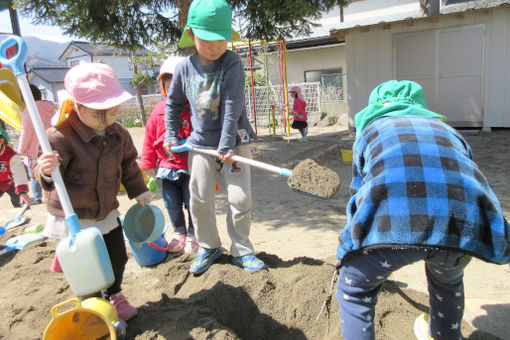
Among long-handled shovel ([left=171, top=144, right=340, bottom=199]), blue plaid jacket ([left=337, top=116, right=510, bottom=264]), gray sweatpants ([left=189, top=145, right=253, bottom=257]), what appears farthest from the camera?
gray sweatpants ([left=189, top=145, right=253, bottom=257])

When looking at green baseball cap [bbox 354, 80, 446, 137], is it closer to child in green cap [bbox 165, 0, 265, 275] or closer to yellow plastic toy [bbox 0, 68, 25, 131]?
child in green cap [bbox 165, 0, 265, 275]

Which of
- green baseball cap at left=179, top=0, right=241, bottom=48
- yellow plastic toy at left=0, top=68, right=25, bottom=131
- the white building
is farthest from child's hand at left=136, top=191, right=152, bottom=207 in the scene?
the white building

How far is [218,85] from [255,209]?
236 centimetres

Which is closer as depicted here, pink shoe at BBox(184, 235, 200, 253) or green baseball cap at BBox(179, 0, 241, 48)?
green baseball cap at BBox(179, 0, 241, 48)

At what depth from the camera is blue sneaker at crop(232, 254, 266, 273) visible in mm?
2672

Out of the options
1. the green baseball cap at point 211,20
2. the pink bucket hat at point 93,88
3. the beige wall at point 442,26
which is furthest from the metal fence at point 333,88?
the pink bucket hat at point 93,88

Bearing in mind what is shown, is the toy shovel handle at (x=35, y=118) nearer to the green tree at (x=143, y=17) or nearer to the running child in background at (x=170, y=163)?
the running child in background at (x=170, y=163)

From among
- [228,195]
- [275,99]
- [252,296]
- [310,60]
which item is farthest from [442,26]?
[252,296]

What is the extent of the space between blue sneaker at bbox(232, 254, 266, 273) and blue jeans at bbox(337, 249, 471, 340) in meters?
1.05

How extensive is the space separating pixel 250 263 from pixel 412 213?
1.51 metres

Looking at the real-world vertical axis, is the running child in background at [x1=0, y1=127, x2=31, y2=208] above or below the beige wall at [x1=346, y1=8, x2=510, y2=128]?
below

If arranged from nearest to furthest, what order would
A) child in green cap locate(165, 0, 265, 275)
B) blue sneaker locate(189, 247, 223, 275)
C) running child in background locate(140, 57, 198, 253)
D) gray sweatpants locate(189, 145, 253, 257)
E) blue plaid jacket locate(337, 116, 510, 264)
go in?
blue plaid jacket locate(337, 116, 510, 264) → child in green cap locate(165, 0, 265, 275) → gray sweatpants locate(189, 145, 253, 257) → blue sneaker locate(189, 247, 223, 275) → running child in background locate(140, 57, 198, 253)

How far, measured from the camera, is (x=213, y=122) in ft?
8.66

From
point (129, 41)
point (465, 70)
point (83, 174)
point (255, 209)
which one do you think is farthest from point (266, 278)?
point (465, 70)
